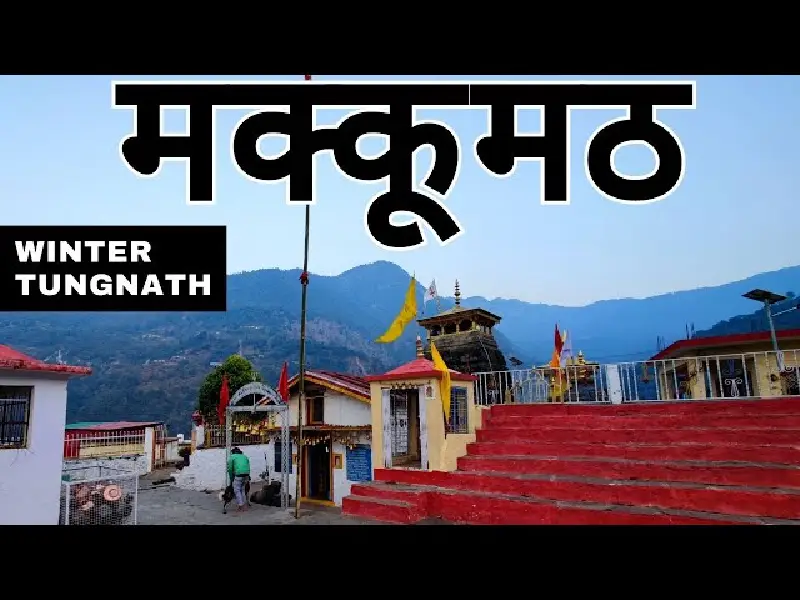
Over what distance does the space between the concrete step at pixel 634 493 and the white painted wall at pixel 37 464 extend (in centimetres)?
664

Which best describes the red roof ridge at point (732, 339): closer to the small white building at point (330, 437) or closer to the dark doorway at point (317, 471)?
the small white building at point (330, 437)

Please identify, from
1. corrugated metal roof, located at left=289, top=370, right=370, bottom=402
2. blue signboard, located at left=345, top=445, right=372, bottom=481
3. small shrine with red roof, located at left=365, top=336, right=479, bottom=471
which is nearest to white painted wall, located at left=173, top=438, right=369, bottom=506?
corrugated metal roof, located at left=289, top=370, right=370, bottom=402

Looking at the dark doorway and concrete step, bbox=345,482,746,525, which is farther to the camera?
the dark doorway

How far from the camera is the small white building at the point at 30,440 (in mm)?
8320

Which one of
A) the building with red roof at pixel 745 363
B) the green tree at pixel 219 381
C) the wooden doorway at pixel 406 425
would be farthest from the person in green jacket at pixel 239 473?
the green tree at pixel 219 381

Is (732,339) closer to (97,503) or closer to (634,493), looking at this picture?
(634,493)

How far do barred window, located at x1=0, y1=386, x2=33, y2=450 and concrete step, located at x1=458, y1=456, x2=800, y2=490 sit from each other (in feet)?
24.8

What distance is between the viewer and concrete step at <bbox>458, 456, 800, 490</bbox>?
22.3 feet

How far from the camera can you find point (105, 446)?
22.6 meters

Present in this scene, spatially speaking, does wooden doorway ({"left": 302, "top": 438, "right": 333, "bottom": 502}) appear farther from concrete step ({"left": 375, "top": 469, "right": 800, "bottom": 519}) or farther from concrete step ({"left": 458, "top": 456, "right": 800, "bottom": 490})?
concrete step ({"left": 458, "top": 456, "right": 800, "bottom": 490})

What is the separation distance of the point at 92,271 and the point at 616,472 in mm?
7557
